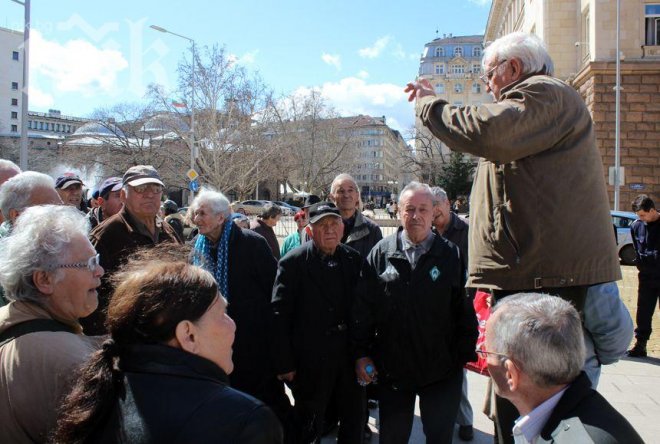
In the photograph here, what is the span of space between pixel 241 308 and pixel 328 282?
2.59 ft

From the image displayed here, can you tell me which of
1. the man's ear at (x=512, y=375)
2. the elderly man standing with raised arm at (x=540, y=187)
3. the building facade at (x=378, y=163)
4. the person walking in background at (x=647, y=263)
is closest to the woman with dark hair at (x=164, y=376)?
the man's ear at (x=512, y=375)

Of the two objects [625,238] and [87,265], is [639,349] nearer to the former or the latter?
[87,265]

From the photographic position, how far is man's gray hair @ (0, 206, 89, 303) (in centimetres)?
224

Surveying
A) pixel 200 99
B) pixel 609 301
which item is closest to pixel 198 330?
pixel 609 301

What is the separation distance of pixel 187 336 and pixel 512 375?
118 centimetres

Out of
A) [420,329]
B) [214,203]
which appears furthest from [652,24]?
[420,329]

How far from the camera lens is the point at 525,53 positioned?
8.34ft

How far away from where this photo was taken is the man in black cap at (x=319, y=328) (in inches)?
163

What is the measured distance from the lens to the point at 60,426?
1.61 metres

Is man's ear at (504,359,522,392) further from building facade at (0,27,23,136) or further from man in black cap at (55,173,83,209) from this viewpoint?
building facade at (0,27,23,136)

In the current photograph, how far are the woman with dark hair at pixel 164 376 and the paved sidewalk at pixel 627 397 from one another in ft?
11.7

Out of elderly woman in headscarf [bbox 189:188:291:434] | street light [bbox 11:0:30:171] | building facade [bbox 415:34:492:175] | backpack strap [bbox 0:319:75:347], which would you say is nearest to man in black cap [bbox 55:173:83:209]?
elderly woman in headscarf [bbox 189:188:291:434]

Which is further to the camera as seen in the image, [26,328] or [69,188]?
[69,188]

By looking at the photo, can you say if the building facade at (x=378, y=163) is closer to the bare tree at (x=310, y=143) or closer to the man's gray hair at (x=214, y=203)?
the bare tree at (x=310, y=143)
